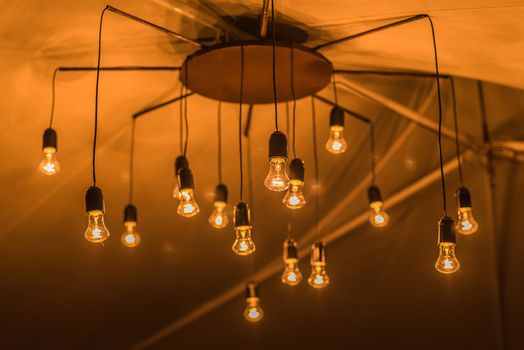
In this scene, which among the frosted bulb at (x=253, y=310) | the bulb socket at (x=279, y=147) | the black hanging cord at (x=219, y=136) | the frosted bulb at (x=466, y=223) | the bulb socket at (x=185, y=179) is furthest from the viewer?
the black hanging cord at (x=219, y=136)

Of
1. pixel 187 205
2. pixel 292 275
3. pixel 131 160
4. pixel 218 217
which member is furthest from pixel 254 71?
pixel 131 160

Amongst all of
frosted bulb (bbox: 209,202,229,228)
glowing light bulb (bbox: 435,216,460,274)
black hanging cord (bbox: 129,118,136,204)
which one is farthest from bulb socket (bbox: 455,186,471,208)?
black hanging cord (bbox: 129,118,136,204)

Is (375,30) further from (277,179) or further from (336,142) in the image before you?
(277,179)

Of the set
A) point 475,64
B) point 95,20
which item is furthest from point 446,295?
point 95,20

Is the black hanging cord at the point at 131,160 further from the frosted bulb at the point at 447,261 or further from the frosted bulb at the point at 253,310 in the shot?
the frosted bulb at the point at 447,261

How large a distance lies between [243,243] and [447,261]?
2.57 feet

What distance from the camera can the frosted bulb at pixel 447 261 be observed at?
2.95 m

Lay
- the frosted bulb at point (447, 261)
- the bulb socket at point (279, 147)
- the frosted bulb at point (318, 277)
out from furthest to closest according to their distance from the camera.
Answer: the frosted bulb at point (318, 277) < the frosted bulb at point (447, 261) < the bulb socket at point (279, 147)

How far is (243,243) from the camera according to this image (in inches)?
123

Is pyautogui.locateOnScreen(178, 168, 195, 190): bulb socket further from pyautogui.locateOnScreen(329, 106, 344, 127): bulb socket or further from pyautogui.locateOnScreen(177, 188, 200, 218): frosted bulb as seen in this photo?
pyautogui.locateOnScreen(329, 106, 344, 127): bulb socket

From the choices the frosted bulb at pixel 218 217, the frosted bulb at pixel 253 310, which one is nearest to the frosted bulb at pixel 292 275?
the frosted bulb at pixel 253 310

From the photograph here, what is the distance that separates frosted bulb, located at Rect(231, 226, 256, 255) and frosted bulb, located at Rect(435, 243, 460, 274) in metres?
0.72

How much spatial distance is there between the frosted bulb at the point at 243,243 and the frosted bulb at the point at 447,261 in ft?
2.35

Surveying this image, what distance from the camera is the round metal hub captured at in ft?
9.99
